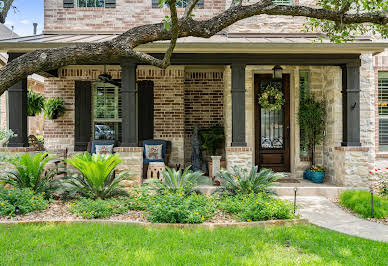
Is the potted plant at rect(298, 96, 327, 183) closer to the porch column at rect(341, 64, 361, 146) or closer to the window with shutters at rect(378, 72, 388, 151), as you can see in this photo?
the porch column at rect(341, 64, 361, 146)

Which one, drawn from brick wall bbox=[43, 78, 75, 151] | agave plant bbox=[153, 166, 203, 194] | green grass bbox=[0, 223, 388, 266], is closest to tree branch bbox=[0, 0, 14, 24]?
brick wall bbox=[43, 78, 75, 151]

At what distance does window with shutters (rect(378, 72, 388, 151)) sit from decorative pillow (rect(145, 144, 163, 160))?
5.28 m

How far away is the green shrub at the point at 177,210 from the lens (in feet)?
14.0

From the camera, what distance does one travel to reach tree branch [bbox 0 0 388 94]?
10.4ft

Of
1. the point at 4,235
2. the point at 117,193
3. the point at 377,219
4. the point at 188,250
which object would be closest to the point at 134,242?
the point at 188,250

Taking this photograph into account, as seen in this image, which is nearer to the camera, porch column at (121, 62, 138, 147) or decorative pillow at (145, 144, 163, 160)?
porch column at (121, 62, 138, 147)

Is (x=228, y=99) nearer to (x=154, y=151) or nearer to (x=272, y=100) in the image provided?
(x=272, y=100)

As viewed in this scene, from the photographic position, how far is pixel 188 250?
3.38 metres

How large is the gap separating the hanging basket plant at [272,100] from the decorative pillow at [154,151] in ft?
9.32

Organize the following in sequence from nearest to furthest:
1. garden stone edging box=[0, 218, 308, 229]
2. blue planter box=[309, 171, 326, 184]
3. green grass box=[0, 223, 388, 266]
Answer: green grass box=[0, 223, 388, 266] → garden stone edging box=[0, 218, 308, 229] → blue planter box=[309, 171, 326, 184]

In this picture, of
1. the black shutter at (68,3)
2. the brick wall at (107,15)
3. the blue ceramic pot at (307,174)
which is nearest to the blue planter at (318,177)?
the blue ceramic pot at (307,174)

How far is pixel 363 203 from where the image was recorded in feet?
17.3

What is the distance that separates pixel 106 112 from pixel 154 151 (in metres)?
1.85

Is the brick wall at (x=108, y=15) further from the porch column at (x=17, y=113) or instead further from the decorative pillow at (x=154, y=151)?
the decorative pillow at (x=154, y=151)
